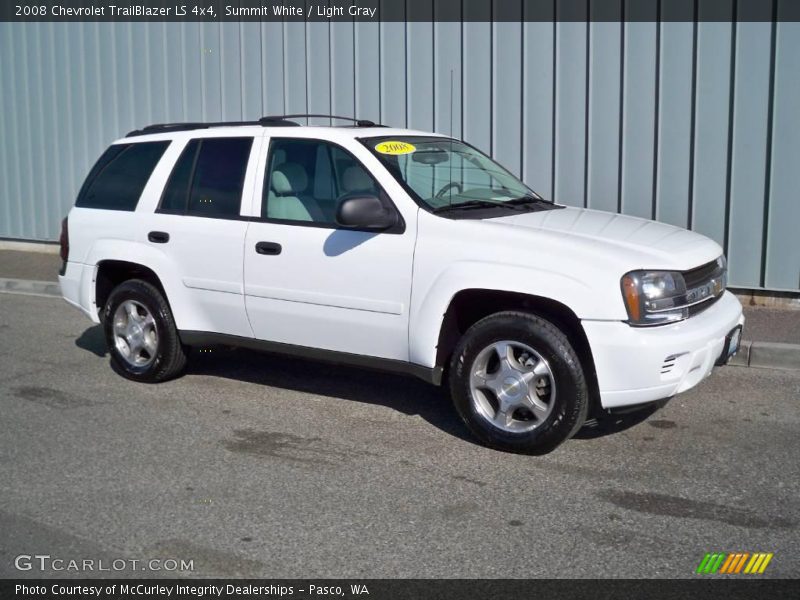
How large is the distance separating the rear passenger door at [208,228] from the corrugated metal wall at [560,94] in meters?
4.09

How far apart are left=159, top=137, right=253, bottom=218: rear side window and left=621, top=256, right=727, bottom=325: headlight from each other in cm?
267

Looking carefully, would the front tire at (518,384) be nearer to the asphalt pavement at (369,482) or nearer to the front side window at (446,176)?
the asphalt pavement at (369,482)

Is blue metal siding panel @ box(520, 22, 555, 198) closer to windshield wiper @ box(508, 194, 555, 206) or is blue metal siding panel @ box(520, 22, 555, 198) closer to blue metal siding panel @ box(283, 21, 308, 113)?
blue metal siding panel @ box(283, 21, 308, 113)

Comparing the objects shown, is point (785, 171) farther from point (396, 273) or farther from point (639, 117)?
point (396, 273)

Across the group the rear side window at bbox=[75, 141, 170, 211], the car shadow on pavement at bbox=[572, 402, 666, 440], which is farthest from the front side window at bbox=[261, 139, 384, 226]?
the car shadow on pavement at bbox=[572, 402, 666, 440]

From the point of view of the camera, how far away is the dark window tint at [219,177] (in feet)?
21.7

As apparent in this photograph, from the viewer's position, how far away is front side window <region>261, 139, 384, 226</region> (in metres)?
6.18

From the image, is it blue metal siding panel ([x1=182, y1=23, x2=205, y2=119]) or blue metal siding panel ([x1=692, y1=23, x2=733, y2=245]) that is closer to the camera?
blue metal siding panel ([x1=692, y1=23, x2=733, y2=245])

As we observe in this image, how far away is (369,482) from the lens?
5188mm

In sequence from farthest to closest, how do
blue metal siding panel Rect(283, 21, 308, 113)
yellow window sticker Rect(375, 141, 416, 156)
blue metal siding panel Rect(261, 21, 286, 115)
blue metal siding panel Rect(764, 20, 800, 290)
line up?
blue metal siding panel Rect(261, 21, 286, 115) → blue metal siding panel Rect(283, 21, 308, 113) → blue metal siding panel Rect(764, 20, 800, 290) → yellow window sticker Rect(375, 141, 416, 156)

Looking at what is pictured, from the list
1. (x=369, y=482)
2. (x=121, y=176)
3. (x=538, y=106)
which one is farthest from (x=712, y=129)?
(x=369, y=482)

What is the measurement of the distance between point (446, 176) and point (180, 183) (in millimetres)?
1884
